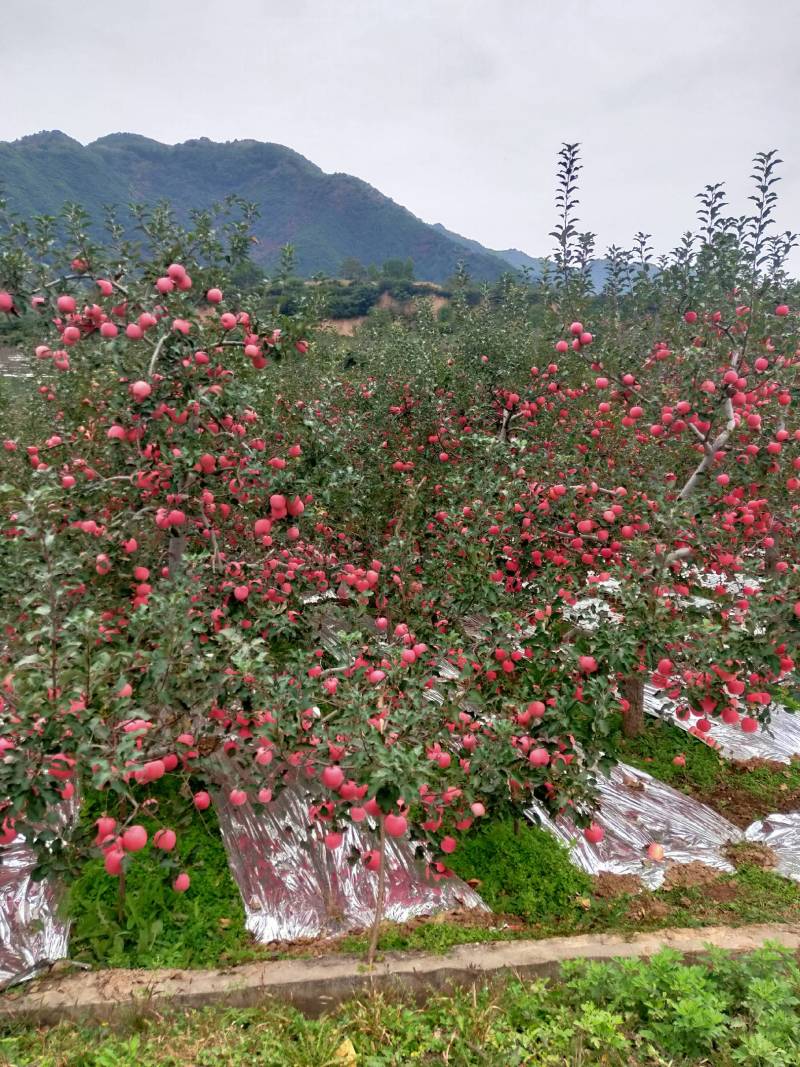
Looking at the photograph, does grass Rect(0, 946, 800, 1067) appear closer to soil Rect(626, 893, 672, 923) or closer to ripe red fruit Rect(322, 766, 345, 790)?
soil Rect(626, 893, 672, 923)

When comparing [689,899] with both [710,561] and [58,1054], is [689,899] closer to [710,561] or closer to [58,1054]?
[710,561]

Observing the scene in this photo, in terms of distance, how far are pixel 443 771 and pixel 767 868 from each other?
10.7ft

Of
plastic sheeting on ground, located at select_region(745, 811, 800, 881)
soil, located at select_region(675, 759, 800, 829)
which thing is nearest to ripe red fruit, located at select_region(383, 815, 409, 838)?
plastic sheeting on ground, located at select_region(745, 811, 800, 881)

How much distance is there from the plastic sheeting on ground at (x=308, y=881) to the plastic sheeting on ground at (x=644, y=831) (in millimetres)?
1087

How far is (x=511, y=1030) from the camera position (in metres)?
3.21

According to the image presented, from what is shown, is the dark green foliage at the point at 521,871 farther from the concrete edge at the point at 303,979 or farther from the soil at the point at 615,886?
the concrete edge at the point at 303,979

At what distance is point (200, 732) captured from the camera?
164 inches

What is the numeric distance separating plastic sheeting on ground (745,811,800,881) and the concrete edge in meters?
1.11

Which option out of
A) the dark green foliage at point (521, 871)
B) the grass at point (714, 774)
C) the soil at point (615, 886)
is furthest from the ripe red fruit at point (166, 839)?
the grass at point (714, 774)

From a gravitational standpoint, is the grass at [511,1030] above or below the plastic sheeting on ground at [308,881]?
above

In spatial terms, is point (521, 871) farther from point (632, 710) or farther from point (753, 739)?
point (753, 739)

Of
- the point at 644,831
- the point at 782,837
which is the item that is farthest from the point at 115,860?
the point at 782,837

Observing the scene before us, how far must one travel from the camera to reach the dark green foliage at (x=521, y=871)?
442 cm

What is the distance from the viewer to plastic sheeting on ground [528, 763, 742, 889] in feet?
16.1
